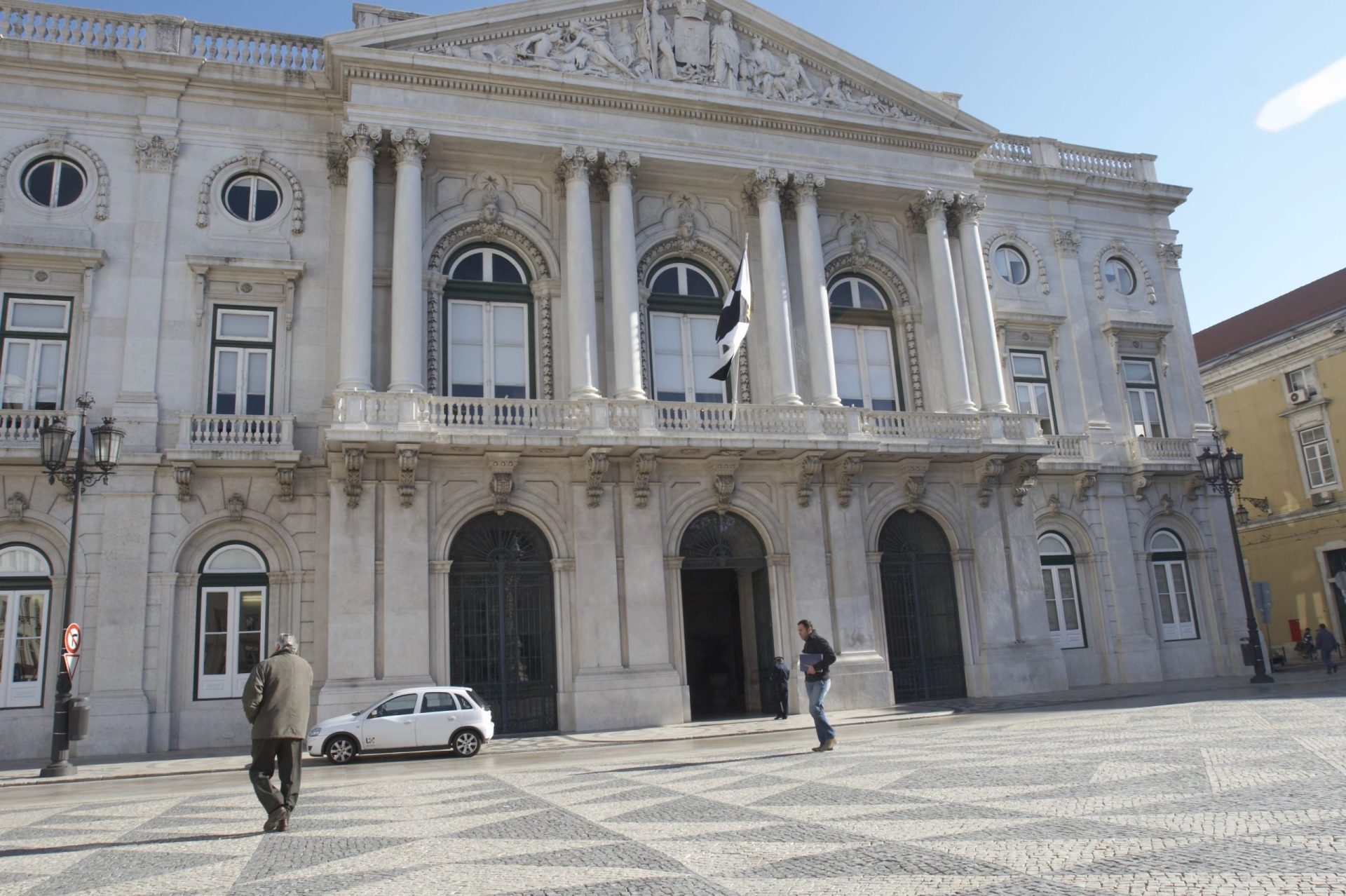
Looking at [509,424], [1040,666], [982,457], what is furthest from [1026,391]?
[509,424]

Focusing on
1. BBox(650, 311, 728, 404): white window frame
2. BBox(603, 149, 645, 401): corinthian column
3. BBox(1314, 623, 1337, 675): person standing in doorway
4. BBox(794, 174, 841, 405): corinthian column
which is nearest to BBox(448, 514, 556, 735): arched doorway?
BBox(603, 149, 645, 401): corinthian column

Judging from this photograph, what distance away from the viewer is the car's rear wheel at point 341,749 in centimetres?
1741

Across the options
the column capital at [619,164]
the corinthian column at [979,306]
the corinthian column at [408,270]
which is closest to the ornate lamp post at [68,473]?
the corinthian column at [408,270]

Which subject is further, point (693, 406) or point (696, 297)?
point (696, 297)

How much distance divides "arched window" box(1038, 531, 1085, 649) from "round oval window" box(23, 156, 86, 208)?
25.7m

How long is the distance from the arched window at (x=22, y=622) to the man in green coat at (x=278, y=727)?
14277 mm

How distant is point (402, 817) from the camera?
32.9 ft

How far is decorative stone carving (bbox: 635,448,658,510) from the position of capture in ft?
74.8

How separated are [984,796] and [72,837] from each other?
8.64 metres

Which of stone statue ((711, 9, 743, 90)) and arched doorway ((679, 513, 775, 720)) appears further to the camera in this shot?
stone statue ((711, 9, 743, 90))

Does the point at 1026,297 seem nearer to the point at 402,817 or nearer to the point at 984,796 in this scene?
the point at 984,796

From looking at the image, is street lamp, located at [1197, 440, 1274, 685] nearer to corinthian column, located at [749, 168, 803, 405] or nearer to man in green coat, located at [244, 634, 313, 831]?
corinthian column, located at [749, 168, 803, 405]

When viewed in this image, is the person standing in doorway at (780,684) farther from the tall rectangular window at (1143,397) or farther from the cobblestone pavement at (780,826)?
the tall rectangular window at (1143,397)

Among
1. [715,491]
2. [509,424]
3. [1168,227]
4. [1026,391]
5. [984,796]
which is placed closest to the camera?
[984,796]
